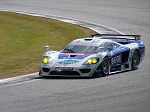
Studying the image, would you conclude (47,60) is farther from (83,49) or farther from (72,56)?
(83,49)

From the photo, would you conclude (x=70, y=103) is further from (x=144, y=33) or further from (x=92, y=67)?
(x=144, y=33)

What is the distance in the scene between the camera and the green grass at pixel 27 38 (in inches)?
537

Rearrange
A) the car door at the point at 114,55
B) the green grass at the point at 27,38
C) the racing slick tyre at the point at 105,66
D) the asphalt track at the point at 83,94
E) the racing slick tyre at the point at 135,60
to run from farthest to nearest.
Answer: the green grass at the point at 27,38 → the racing slick tyre at the point at 135,60 → the car door at the point at 114,55 → the racing slick tyre at the point at 105,66 → the asphalt track at the point at 83,94

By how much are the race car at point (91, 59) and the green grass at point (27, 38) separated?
123 cm

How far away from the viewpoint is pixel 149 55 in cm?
1522

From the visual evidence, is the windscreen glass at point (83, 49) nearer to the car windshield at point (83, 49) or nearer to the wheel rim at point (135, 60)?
the car windshield at point (83, 49)

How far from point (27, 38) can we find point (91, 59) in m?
9.84

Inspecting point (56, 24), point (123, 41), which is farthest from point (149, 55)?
point (56, 24)

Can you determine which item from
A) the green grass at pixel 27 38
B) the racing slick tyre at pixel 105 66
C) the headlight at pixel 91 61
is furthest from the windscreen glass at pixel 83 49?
the green grass at pixel 27 38

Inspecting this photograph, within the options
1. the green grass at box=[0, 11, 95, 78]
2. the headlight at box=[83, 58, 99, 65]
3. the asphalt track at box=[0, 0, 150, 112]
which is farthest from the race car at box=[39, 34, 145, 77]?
the green grass at box=[0, 11, 95, 78]

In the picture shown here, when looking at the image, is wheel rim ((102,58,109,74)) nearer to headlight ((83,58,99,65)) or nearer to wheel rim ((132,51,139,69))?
headlight ((83,58,99,65))

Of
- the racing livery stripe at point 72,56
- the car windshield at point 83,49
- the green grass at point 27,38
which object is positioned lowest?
the green grass at point 27,38

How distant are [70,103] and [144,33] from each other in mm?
13835

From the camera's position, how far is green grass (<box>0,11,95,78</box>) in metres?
13.6
